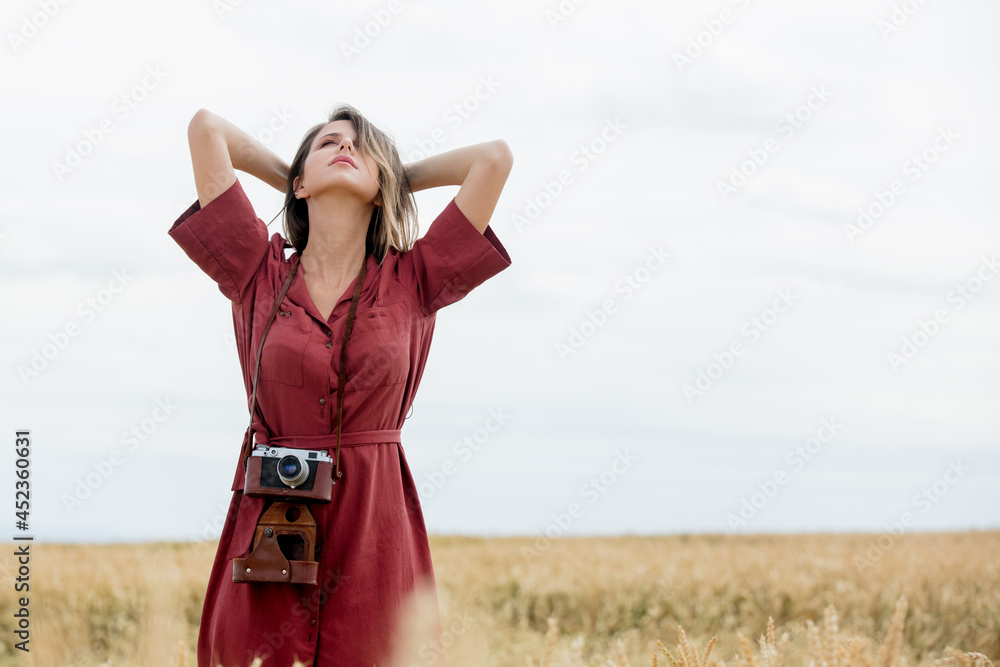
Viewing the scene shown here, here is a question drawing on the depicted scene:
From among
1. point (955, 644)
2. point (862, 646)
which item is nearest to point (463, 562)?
point (955, 644)

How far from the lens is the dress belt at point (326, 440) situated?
10.0 feet

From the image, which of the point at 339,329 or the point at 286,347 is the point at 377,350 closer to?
the point at 339,329

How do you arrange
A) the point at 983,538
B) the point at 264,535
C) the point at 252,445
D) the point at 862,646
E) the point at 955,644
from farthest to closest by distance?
1. the point at 983,538
2. the point at 955,644
3. the point at 252,445
4. the point at 264,535
5. the point at 862,646

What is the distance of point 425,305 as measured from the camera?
11.1 ft

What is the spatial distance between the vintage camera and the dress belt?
0.50ft

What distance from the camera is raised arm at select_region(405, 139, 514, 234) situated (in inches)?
133

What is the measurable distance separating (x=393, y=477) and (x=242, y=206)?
3.67ft

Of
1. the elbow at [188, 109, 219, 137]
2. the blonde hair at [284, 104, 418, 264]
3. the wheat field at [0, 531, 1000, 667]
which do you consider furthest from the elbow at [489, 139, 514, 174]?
the wheat field at [0, 531, 1000, 667]

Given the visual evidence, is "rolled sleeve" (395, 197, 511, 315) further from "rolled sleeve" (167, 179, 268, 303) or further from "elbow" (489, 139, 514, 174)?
"rolled sleeve" (167, 179, 268, 303)

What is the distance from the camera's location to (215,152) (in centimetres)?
336

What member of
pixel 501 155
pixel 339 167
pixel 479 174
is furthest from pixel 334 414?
pixel 501 155

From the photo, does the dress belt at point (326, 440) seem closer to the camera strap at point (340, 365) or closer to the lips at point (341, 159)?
the camera strap at point (340, 365)

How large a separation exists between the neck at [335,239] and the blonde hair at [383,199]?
0.29 feet

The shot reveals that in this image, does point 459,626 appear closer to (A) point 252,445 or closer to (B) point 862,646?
(A) point 252,445
